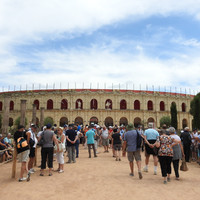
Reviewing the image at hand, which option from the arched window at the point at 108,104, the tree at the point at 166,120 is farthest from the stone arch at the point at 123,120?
the tree at the point at 166,120

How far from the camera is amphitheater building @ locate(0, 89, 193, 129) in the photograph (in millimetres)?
38469

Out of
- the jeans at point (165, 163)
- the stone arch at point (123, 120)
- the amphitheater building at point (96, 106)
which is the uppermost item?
the amphitheater building at point (96, 106)

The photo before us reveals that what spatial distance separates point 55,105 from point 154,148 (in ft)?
110

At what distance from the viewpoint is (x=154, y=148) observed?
7.32m

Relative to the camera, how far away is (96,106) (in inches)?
1619

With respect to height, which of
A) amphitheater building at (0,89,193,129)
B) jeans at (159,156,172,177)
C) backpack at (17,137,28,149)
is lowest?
jeans at (159,156,172,177)

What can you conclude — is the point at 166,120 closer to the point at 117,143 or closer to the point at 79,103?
the point at 79,103

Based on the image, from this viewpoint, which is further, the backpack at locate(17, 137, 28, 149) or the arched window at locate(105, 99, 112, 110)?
the arched window at locate(105, 99, 112, 110)

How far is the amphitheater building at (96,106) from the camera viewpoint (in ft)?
126

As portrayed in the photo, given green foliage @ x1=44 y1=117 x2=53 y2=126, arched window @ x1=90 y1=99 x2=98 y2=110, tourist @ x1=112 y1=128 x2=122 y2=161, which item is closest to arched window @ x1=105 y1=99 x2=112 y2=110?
arched window @ x1=90 y1=99 x2=98 y2=110

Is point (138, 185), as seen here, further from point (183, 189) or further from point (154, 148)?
point (154, 148)

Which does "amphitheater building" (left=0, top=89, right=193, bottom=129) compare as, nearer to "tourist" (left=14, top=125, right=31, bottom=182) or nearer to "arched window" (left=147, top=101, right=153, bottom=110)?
"arched window" (left=147, top=101, right=153, bottom=110)

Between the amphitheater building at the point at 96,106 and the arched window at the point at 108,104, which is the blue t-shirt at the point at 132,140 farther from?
the arched window at the point at 108,104

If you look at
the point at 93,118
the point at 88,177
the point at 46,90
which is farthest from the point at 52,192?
the point at 46,90
